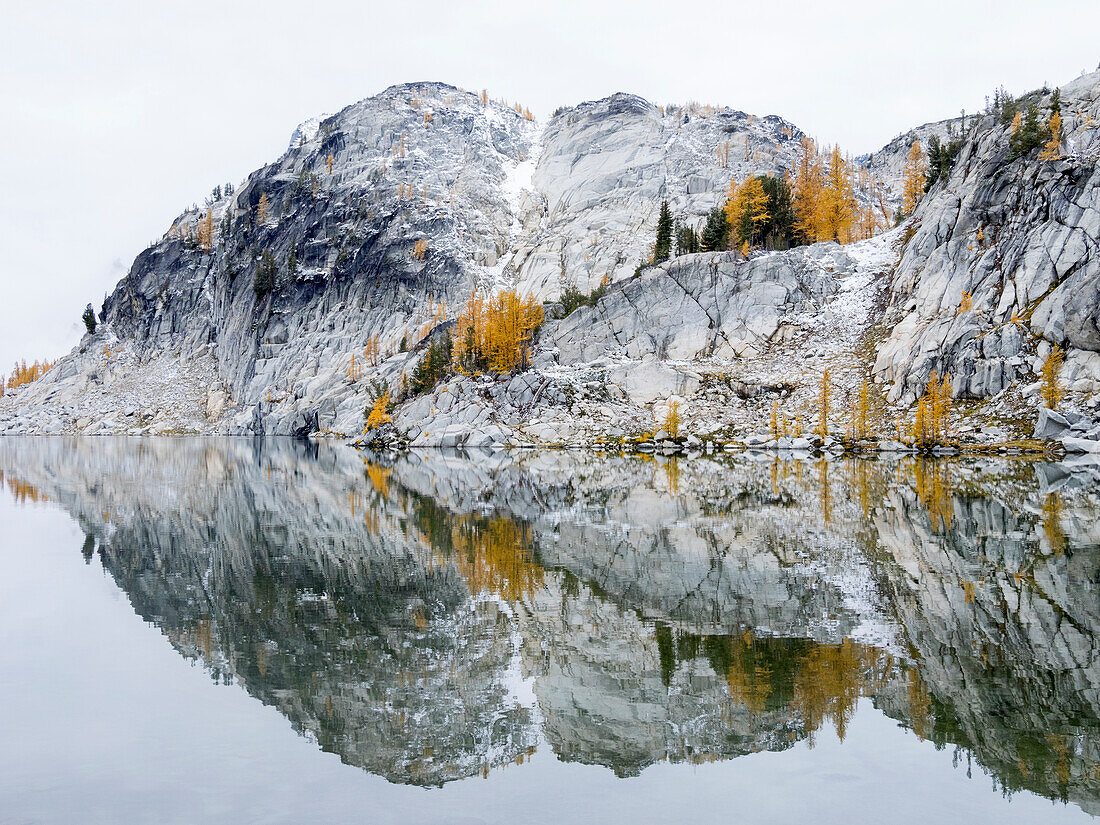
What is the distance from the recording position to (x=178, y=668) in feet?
35.2

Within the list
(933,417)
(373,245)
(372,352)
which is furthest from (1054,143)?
(373,245)

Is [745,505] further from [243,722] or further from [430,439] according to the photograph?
[430,439]

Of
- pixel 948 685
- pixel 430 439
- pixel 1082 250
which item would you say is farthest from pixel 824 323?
pixel 948 685

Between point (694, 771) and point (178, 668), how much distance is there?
28.2 feet

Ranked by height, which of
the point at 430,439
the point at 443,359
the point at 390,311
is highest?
the point at 390,311

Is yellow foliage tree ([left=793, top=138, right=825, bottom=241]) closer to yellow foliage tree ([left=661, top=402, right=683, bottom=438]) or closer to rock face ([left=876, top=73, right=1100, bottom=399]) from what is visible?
rock face ([left=876, top=73, right=1100, bottom=399])

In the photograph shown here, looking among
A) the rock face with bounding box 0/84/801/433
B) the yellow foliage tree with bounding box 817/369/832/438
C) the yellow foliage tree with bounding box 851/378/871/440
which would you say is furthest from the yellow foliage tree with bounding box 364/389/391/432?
the yellow foliage tree with bounding box 851/378/871/440

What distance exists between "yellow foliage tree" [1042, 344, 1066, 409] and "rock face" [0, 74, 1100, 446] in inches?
50.3

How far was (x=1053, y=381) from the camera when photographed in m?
53.9

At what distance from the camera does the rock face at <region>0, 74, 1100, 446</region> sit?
215 feet

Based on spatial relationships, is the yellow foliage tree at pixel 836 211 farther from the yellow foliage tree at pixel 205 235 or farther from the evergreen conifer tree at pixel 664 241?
the yellow foliage tree at pixel 205 235

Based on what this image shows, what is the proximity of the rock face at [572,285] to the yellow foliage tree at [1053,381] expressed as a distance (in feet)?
4.19

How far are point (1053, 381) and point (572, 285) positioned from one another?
257 feet

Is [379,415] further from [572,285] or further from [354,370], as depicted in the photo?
[572,285]
